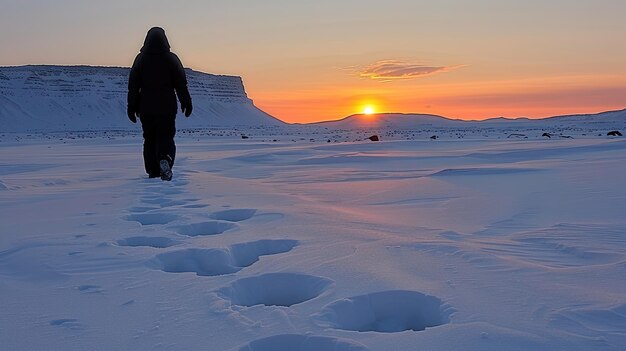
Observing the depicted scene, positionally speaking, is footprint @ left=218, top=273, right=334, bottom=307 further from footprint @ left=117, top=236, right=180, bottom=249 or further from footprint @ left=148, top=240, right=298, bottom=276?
footprint @ left=117, top=236, right=180, bottom=249

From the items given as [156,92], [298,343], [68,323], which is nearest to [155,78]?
[156,92]

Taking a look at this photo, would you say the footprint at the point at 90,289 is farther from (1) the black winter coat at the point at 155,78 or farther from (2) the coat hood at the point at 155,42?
(2) the coat hood at the point at 155,42

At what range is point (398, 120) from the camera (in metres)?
71.4

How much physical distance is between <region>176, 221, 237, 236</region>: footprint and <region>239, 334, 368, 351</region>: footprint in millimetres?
1728

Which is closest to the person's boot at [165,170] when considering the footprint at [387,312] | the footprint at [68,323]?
the footprint at [68,323]

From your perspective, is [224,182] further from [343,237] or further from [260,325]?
[260,325]

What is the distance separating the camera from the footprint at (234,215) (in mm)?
3732

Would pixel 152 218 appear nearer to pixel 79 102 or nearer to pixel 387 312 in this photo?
pixel 387 312

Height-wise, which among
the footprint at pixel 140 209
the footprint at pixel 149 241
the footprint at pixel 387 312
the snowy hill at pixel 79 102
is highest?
the snowy hill at pixel 79 102

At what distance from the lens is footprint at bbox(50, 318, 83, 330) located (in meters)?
1.74

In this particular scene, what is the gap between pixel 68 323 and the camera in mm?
1769

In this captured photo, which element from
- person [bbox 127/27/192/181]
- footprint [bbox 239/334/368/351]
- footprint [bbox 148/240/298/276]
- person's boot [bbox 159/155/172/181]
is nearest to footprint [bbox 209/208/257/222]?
footprint [bbox 148/240/298/276]

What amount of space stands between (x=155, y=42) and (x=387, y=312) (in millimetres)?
5279

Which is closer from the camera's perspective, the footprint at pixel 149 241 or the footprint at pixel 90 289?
the footprint at pixel 90 289
